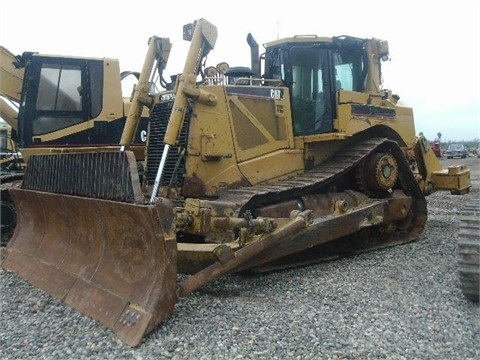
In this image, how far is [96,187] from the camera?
4.80 metres

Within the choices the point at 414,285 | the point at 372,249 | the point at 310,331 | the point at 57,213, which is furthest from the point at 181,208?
the point at 372,249

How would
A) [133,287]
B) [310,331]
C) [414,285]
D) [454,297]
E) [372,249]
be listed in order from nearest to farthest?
[310,331]
[133,287]
[454,297]
[414,285]
[372,249]

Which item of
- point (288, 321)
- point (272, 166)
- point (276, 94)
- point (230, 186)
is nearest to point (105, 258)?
point (288, 321)

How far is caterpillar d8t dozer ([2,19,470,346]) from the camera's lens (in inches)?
173

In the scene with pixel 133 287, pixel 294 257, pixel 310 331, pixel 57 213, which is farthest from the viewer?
pixel 294 257

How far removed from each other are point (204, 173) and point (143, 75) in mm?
1869

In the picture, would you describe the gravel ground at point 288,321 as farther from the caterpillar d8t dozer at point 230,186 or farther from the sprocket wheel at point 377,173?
the sprocket wheel at point 377,173

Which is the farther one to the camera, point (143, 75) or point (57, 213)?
point (143, 75)

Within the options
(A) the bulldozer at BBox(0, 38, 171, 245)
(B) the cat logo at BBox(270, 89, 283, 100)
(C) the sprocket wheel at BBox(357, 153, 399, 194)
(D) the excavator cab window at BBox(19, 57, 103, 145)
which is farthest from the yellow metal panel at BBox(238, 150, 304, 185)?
(D) the excavator cab window at BBox(19, 57, 103, 145)

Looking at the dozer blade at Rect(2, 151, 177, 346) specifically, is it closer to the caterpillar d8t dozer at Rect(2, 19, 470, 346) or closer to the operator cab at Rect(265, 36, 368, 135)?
the caterpillar d8t dozer at Rect(2, 19, 470, 346)

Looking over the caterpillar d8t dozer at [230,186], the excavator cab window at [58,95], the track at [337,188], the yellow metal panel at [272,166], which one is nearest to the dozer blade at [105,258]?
the caterpillar d8t dozer at [230,186]

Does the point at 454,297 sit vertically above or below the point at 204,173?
below

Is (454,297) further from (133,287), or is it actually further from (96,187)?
(96,187)

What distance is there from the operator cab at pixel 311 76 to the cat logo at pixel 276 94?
9.1 inches
